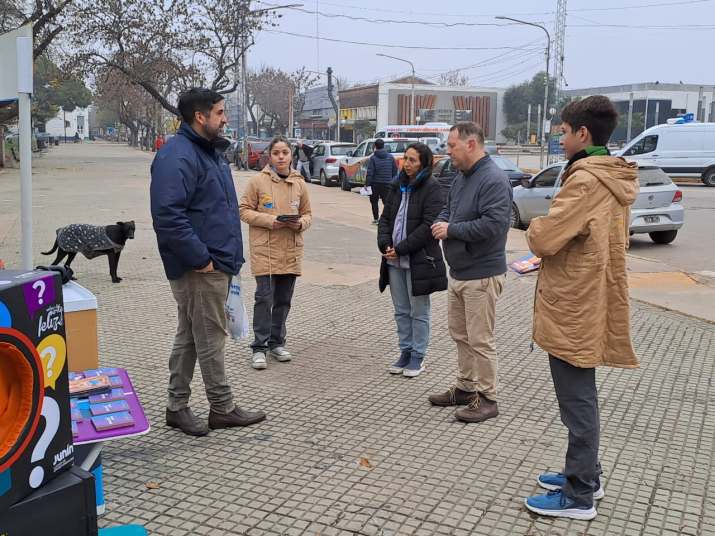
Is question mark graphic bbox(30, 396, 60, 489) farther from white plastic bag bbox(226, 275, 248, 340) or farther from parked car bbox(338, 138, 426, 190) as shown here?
parked car bbox(338, 138, 426, 190)

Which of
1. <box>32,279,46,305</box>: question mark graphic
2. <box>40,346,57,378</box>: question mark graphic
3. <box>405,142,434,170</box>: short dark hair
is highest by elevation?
<box>405,142,434,170</box>: short dark hair

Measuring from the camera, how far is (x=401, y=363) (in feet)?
18.2

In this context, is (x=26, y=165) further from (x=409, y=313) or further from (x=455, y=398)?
(x=455, y=398)

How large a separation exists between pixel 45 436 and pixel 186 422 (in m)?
A: 1.96

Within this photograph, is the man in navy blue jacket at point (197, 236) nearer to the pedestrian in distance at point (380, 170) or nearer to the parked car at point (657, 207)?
the parked car at point (657, 207)

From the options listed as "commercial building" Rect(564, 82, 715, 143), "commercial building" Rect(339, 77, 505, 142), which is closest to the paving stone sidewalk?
"commercial building" Rect(564, 82, 715, 143)

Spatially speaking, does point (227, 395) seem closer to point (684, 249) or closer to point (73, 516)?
point (73, 516)

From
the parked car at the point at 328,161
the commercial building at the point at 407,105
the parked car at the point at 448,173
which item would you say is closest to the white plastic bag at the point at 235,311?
the parked car at the point at 448,173

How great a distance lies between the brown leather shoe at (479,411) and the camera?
456 cm

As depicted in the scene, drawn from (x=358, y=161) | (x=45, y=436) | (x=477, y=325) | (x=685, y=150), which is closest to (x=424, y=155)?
(x=477, y=325)

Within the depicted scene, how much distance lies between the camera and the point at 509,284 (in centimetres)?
909

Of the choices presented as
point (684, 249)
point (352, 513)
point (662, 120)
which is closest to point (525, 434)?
point (352, 513)

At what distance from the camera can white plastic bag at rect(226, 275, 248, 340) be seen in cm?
432

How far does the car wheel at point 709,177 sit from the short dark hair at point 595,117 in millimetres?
25412
